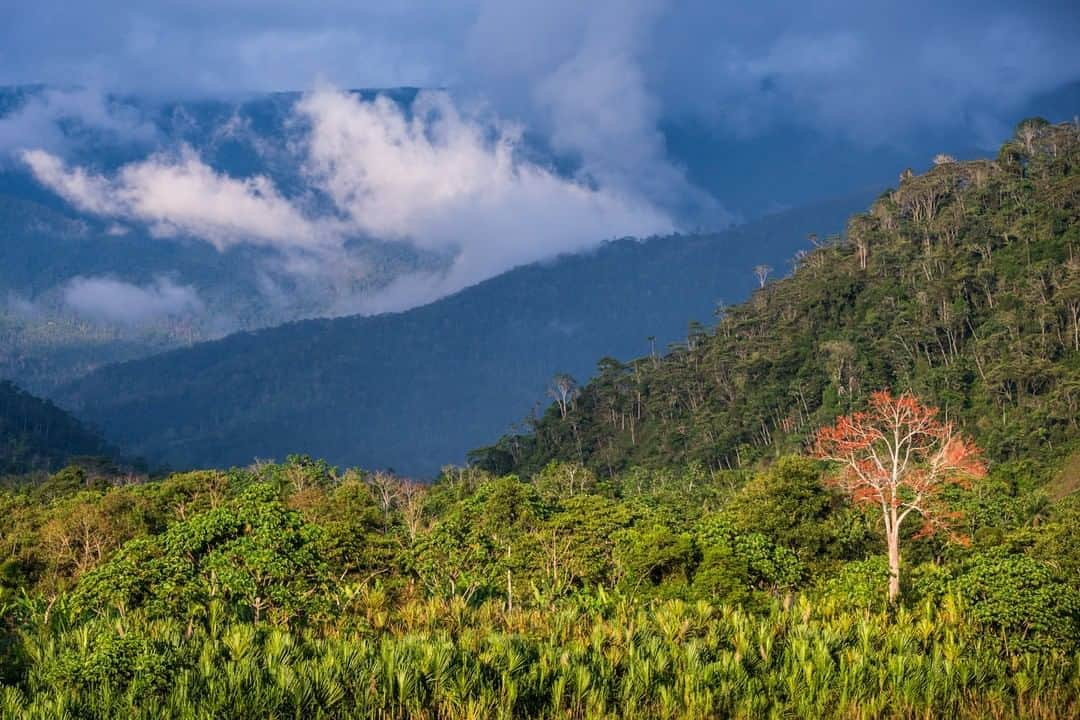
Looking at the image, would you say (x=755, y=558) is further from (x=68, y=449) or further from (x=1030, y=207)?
(x=68, y=449)

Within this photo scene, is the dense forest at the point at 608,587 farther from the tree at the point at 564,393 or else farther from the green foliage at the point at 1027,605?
the tree at the point at 564,393

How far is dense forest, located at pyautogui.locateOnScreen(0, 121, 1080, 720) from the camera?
617 inches

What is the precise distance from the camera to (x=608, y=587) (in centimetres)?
3591

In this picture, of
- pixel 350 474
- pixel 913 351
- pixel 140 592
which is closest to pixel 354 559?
pixel 140 592

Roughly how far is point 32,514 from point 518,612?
38.5m

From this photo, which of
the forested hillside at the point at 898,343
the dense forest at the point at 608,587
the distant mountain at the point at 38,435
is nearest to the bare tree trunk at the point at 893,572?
the dense forest at the point at 608,587

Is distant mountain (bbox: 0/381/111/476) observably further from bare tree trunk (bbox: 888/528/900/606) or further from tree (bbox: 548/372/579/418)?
bare tree trunk (bbox: 888/528/900/606)

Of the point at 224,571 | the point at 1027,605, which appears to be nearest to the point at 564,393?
the point at 224,571

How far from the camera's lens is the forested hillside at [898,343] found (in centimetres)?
8125

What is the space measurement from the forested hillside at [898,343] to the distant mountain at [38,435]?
66771 millimetres

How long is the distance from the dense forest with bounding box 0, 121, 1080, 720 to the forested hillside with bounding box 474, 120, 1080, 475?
0.69 metres

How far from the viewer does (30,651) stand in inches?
623

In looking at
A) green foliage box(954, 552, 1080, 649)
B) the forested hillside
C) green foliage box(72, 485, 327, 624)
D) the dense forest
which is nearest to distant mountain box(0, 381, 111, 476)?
the forested hillside

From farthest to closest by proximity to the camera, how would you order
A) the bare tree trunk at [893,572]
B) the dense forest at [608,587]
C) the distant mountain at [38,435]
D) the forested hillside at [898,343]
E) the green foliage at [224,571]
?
1. the distant mountain at [38,435]
2. the forested hillside at [898,343]
3. the bare tree trunk at [893,572]
4. the green foliage at [224,571]
5. the dense forest at [608,587]
